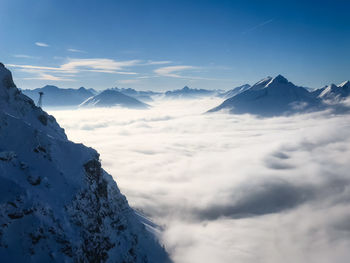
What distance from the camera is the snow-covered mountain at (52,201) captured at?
35188mm

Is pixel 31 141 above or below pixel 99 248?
above

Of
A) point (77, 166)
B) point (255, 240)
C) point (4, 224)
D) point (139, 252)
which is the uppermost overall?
point (77, 166)

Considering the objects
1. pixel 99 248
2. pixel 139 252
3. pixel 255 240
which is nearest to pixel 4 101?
pixel 99 248

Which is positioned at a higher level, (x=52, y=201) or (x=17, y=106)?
(x=17, y=106)

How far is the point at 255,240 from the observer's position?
10138 cm

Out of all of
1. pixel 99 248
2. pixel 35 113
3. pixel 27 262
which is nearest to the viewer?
pixel 27 262

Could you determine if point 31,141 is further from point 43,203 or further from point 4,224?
point 4,224

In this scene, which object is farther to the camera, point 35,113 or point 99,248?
point 35,113

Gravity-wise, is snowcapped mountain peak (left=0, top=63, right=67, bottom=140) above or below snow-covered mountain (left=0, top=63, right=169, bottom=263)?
above

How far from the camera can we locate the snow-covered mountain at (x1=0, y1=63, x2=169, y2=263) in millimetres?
35188

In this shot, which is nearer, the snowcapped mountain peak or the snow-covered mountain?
the snow-covered mountain

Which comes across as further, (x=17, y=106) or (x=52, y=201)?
(x=17, y=106)

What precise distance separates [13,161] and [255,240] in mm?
99014

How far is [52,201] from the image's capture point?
4041 cm
